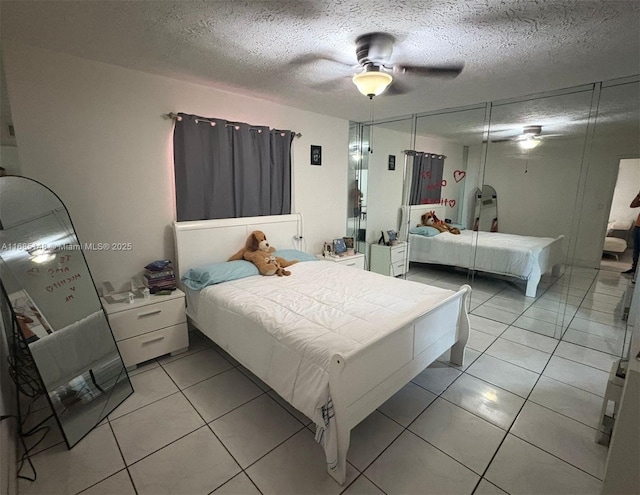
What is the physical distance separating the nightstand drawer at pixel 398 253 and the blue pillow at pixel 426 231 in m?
0.27

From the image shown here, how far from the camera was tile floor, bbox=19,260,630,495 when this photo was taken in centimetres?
158

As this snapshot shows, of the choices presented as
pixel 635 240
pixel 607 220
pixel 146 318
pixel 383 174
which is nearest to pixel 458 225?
pixel 383 174

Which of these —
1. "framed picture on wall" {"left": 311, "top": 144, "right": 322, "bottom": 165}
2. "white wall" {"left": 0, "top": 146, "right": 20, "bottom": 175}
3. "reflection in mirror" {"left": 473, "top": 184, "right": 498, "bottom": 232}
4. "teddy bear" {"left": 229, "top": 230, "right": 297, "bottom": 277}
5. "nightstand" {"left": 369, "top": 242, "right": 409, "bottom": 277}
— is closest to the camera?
"white wall" {"left": 0, "top": 146, "right": 20, "bottom": 175}

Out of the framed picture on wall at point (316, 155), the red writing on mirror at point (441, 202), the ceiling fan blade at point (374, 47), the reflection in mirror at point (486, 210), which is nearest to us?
the ceiling fan blade at point (374, 47)

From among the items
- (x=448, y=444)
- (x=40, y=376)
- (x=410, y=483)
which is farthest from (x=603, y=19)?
(x=40, y=376)

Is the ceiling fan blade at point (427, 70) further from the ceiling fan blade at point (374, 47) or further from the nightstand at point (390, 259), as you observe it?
the nightstand at point (390, 259)

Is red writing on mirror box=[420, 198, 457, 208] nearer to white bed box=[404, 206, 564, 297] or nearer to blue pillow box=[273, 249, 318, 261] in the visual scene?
white bed box=[404, 206, 564, 297]

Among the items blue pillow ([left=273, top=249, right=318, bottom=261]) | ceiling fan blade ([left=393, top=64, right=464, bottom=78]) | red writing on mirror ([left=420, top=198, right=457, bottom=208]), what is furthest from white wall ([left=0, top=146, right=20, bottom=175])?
red writing on mirror ([left=420, top=198, right=457, bottom=208])

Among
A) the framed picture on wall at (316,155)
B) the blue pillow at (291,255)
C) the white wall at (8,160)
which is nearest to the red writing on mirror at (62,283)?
the white wall at (8,160)

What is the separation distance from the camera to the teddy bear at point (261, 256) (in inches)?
118

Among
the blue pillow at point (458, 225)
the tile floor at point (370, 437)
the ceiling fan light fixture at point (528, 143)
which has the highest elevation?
the ceiling fan light fixture at point (528, 143)

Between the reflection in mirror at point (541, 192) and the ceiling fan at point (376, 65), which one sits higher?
the ceiling fan at point (376, 65)

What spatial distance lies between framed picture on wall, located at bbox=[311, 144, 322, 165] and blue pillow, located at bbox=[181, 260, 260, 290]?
173 cm

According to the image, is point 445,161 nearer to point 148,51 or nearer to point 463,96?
point 463,96
